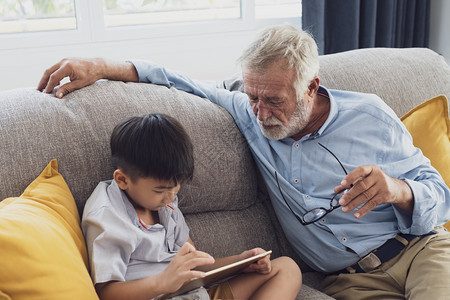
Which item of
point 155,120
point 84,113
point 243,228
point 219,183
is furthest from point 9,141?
point 243,228

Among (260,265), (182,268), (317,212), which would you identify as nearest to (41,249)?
(182,268)

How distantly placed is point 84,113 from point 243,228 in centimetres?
64

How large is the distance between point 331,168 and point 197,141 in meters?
0.44

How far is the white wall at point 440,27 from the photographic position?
3.34 meters

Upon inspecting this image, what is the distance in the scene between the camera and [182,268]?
Answer: 4.21 feet

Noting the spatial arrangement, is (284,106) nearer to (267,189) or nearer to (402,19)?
(267,189)

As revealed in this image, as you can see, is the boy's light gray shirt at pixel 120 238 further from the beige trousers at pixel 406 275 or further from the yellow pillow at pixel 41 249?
the beige trousers at pixel 406 275

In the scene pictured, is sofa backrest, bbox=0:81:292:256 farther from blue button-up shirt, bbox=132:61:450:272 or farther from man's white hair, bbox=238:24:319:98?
man's white hair, bbox=238:24:319:98

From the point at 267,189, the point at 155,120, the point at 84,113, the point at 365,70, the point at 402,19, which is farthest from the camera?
the point at 402,19

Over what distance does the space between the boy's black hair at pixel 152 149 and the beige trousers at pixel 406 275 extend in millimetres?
648

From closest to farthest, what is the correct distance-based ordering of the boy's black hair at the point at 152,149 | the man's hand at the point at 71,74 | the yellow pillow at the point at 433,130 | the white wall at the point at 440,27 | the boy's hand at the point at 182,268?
the boy's hand at the point at 182,268 < the boy's black hair at the point at 152,149 < the man's hand at the point at 71,74 < the yellow pillow at the point at 433,130 < the white wall at the point at 440,27

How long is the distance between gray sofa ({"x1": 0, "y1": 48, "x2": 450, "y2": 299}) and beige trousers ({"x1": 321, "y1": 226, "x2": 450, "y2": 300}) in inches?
4.2

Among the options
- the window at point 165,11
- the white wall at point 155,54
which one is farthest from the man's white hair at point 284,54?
the window at point 165,11

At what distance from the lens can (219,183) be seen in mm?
1785
